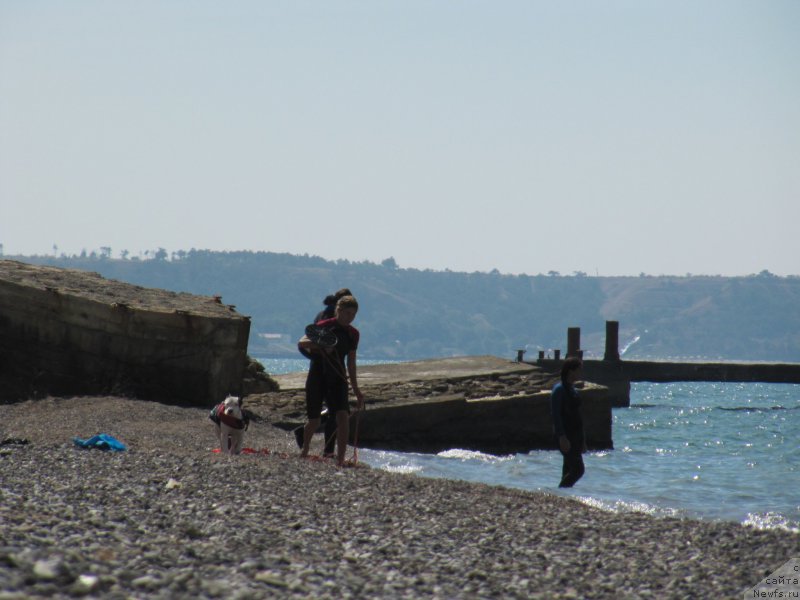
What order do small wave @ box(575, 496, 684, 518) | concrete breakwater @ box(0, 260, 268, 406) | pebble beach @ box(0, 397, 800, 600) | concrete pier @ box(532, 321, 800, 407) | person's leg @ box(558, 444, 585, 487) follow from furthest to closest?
concrete pier @ box(532, 321, 800, 407) → concrete breakwater @ box(0, 260, 268, 406) → small wave @ box(575, 496, 684, 518) → person's leg @ box(558, 444, 585, 487) → pebble beach @ box(0, 397, 800, 600)

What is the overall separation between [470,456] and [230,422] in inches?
244

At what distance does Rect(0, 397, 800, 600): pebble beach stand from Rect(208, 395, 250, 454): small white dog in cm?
70

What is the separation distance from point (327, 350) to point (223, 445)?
1.89m

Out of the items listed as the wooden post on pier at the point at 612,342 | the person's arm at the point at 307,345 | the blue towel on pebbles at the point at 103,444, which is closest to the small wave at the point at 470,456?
the person's arm at the point at 307,345

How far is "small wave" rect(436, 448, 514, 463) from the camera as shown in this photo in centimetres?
1570

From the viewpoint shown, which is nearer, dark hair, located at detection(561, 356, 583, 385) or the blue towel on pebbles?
dark hair, located at detection(561, 356, 583, 385)

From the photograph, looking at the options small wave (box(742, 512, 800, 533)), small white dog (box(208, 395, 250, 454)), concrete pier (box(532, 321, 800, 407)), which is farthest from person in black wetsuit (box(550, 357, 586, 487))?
concrete pier (box(532, 321, 800, 407))

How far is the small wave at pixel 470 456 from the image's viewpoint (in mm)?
15704

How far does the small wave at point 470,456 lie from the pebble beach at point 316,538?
5.89 metres

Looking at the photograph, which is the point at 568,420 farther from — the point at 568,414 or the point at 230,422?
the point at 230,422

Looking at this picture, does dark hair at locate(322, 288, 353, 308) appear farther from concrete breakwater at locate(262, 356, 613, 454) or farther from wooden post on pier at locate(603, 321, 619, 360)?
wooden post on pier at locate(603, 321, 619, 360)

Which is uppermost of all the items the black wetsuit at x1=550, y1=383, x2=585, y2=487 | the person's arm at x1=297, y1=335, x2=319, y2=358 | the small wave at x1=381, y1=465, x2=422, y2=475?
the person's arm at x1=297, y1=335, x2=319, y2=358

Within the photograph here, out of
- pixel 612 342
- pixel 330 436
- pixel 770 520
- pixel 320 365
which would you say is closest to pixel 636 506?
pixel 770 520

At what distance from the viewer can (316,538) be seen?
241 inches
